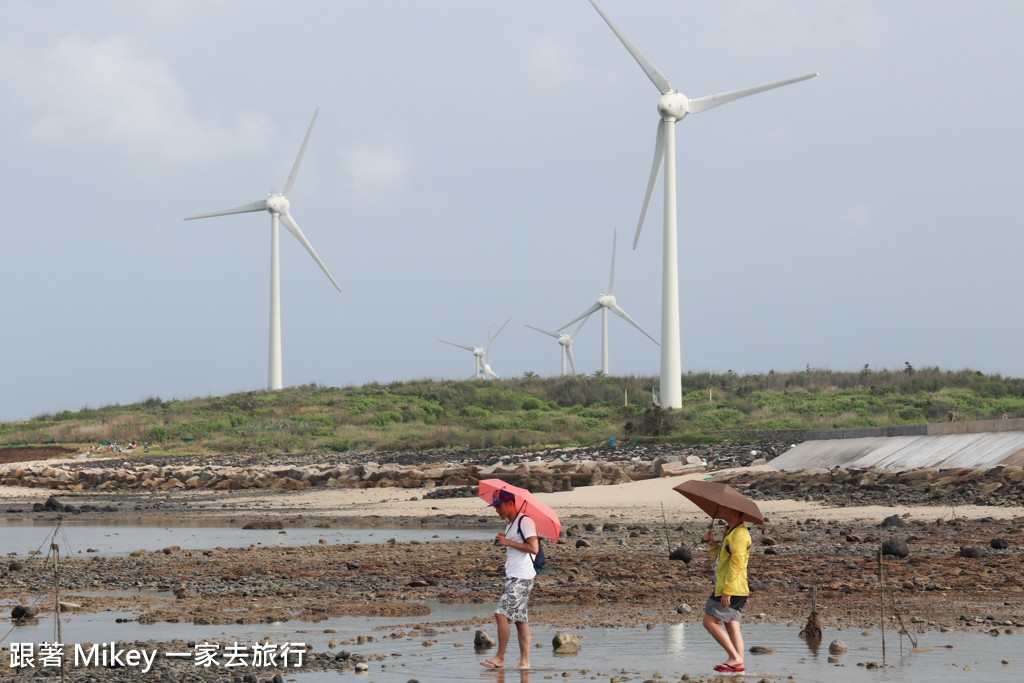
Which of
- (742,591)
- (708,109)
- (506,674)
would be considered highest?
(708,109)

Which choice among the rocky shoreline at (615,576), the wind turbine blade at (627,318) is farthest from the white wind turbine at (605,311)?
the rocky shoreline at (615,576)

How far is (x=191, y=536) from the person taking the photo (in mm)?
24281

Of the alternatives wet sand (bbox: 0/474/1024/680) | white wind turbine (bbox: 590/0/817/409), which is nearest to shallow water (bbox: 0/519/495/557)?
wet sand (bbox: 0/474/1024/680)

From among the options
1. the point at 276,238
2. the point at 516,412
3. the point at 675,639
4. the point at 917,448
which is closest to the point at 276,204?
the point at 276,238

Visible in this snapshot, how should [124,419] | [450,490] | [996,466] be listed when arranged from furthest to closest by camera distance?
1. [124,419]
2. [450,490]
3. [996,466]

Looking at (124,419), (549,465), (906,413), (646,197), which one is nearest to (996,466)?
(549,465)

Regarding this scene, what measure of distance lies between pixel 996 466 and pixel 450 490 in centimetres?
1529

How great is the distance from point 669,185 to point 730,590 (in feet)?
153

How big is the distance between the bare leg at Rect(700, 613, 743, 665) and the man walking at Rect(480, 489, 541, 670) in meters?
1.57

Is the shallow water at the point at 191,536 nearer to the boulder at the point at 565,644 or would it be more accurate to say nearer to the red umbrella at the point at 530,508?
the boulder at the point at 565,644

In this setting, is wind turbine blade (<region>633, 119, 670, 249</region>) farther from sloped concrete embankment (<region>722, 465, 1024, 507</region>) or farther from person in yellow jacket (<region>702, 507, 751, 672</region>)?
person in yellow jacket (<region>702, 507, 751, 672</region>)

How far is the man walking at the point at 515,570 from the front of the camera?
10203 mm

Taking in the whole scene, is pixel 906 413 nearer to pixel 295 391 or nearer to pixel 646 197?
pixel 646 197

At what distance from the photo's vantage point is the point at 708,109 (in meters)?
58.2
